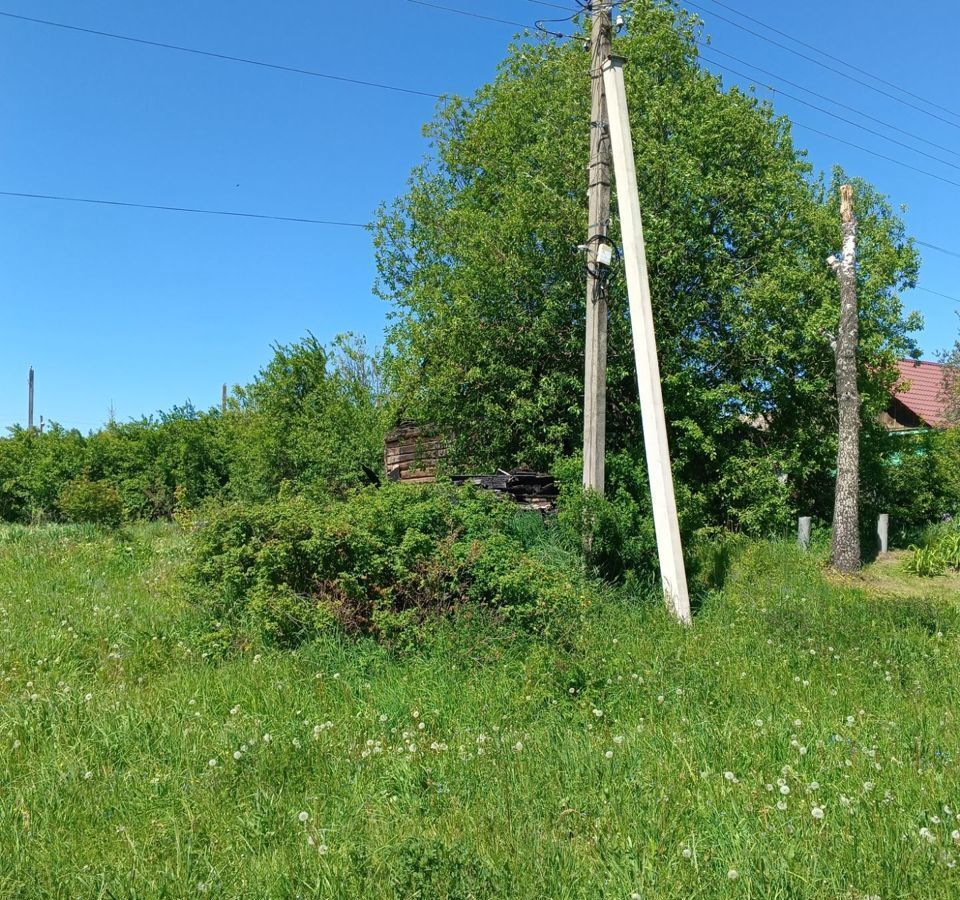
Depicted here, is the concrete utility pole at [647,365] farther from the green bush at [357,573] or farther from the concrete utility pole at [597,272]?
the green bush at [357,573]

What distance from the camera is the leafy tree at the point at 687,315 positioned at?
480 inches

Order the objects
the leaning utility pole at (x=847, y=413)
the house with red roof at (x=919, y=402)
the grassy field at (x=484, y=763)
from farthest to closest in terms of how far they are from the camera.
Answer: the house with red roof at (x=919, y=402) < the leaning utility pole at (x=847, y=413) < the grassy field at (x=484, y=763)

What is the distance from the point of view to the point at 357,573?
6629 millimetres

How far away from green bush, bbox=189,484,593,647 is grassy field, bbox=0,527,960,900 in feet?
0.98

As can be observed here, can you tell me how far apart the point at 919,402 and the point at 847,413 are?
20.1m

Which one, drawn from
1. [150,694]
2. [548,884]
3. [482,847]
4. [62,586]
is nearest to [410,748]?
[482,847]

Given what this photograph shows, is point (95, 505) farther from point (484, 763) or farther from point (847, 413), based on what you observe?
point (847, 413)

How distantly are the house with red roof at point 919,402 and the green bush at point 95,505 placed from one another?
2387cm

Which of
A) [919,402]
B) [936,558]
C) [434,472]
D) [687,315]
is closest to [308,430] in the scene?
[434,472]

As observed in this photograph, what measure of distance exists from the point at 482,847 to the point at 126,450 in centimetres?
2128

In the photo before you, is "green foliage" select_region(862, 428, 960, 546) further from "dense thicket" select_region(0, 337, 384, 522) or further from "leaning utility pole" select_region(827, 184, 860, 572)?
"dense thicket" select_region(0, 337, 384, 522)

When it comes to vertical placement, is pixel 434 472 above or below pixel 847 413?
below

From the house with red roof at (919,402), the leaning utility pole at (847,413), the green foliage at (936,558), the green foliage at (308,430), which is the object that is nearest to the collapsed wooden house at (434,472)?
the green foliage at (308,430)

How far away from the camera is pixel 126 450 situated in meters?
21.7
